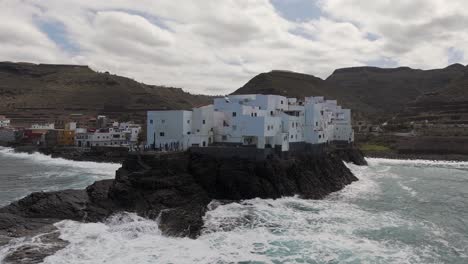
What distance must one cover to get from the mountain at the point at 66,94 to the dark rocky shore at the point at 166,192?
10358 centimetres

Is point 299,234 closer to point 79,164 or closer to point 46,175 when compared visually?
point 46,175

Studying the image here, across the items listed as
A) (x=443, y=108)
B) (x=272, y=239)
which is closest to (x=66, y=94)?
(x=443, y=108)

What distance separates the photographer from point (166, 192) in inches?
1201

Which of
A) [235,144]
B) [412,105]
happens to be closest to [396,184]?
[235,144]

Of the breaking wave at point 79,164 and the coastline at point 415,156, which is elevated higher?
the coastline at point 415,156

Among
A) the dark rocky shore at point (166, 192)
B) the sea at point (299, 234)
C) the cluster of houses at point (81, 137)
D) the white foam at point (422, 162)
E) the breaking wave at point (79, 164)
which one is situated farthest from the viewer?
the cluster of houses at point (81, 137)

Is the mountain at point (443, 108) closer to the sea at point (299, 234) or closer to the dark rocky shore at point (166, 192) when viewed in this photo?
the sea at point (299, 234)

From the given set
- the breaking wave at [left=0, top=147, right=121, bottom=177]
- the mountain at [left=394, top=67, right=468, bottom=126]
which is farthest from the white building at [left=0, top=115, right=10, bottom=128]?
the mountain at [left=394, top=67, right=468, bottom=126]

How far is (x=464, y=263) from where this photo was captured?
70.3 ft

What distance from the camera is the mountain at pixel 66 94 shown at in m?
141

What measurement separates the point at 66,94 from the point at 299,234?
478 feet

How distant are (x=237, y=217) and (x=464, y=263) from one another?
13395mm

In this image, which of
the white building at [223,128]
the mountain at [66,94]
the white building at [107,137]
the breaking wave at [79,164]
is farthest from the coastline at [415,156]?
the mountain at [66,94]

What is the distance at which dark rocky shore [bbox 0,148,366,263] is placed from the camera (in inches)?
1008
